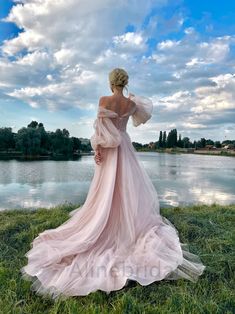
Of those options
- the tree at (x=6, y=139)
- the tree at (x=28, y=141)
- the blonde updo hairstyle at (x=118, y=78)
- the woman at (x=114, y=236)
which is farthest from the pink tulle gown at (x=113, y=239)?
the tree at (x=6, y=139)

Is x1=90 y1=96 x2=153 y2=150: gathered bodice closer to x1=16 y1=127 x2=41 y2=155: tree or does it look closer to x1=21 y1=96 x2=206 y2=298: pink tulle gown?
x1=21 y1=96 x2=206 y2=298: pink tulle gown

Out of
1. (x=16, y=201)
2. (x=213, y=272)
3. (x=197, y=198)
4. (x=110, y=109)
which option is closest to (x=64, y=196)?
(x=16, y=201)

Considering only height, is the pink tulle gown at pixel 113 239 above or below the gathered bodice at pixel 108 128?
below

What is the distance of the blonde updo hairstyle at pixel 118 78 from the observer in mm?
3812

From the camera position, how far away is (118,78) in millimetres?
3812

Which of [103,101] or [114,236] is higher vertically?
[103,101]

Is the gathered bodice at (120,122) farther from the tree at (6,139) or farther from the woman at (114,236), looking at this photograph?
the tree at (6,139)

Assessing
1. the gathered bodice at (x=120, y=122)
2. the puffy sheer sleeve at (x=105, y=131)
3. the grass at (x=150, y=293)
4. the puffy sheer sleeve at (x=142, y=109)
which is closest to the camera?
the grass at (x=150, y=293)

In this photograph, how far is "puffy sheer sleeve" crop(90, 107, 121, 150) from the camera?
12.4 feet

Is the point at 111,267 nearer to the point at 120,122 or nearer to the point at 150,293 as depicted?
the point at 150,293

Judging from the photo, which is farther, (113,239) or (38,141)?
(38,141)

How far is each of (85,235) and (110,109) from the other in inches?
58.9

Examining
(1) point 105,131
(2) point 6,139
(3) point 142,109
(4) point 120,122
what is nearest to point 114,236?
(1) point 105,131

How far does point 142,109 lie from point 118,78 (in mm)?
565
